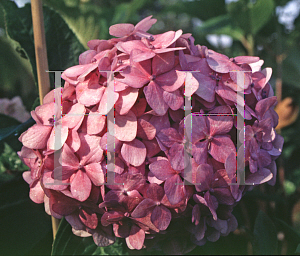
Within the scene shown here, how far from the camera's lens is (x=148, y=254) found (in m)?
0.59

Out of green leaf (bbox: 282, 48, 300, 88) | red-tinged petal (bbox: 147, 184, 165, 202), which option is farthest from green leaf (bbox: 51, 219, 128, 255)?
green leaf (bbox: 282, 48, 300, 88)

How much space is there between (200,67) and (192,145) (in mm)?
123

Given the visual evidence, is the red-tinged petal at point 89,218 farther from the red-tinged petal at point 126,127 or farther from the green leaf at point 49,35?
the green leaf at point 49,35

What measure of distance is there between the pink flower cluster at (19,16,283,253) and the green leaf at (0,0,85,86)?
240mm

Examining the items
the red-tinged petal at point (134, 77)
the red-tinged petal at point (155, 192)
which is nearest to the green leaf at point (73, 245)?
the red-tinged petal at point (155, 192)

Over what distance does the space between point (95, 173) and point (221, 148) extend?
174 mm

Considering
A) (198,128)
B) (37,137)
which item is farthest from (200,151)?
(37,137)

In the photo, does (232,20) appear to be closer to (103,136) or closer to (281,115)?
(281,115)

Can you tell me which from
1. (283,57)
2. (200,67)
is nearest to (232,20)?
(283,57)

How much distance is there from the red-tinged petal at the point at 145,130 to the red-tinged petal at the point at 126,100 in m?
0.02

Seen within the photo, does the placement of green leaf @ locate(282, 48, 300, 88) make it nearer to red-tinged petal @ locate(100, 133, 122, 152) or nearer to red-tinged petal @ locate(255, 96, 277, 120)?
red-tinged petal @ locate(255, 96, 277, 120)

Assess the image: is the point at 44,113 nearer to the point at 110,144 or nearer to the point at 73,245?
the point at 110,144

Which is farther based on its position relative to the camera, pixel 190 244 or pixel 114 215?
pixel 190 244

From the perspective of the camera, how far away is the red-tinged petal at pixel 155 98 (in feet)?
1.25
